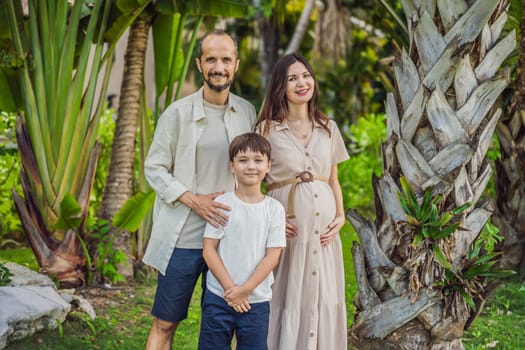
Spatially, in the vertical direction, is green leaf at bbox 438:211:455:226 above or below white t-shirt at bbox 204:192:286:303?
above

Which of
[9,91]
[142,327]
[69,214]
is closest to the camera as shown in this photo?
[142,327]

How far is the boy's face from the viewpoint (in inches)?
128

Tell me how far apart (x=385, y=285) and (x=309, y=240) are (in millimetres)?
728

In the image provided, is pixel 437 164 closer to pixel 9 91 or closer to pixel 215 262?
pixel 215 262

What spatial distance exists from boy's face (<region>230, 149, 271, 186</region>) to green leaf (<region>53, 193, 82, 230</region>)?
2.46 meters

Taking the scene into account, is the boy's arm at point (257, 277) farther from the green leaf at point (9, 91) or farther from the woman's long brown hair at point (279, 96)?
the green leaf at point (9, 91)

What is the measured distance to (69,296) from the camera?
17.3ft

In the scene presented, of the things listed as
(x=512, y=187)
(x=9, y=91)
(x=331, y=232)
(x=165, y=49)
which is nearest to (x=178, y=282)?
(x=331, y=232)

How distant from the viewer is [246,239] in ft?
10.7

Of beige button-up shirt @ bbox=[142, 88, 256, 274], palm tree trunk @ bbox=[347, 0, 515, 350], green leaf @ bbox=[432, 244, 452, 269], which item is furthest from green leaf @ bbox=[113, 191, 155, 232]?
green leaf @ bbox=[432, 244, 452, 269]

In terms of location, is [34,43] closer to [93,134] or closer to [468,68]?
[93,134]

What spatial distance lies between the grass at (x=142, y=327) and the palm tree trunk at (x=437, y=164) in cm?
92

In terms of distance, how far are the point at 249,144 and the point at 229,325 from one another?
33.4 inches

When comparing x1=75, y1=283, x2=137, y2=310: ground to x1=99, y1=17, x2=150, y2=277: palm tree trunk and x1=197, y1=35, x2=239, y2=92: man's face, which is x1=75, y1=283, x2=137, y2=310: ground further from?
x1=197, y1=35, x2=239, y2=92: man's face
